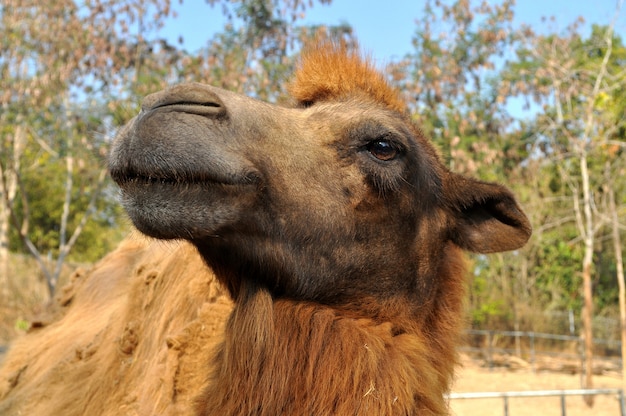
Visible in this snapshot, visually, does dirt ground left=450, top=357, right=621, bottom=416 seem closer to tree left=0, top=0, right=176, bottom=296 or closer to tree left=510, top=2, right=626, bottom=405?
tree left=510, top=2, right=626, bottom=405

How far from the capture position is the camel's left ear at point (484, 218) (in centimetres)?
329

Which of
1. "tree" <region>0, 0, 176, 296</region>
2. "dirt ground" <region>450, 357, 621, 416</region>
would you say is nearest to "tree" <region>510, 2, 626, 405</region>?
"dirt ground" <region>450, 357, 621, 416</region>

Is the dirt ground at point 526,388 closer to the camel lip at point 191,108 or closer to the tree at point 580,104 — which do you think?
the tree at point 580,104

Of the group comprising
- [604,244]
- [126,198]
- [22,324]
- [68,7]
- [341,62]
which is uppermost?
[68,7]

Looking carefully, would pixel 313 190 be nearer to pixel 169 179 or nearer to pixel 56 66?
pixel 169 179

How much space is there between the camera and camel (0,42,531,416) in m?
2.25

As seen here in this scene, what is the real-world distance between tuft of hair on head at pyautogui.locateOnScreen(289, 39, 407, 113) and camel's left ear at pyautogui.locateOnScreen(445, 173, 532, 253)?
0.52m

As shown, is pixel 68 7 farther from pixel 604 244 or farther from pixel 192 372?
pixel 604 244

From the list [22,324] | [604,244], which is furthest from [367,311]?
[604,244]

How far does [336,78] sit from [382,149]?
56cm

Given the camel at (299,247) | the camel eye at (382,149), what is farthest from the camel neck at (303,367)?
the camel eye at (382,149)

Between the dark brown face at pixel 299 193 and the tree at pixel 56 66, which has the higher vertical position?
the tree at pixel 56 66

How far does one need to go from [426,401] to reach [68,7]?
15.9 m

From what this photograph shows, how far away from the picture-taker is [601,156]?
17.2m
